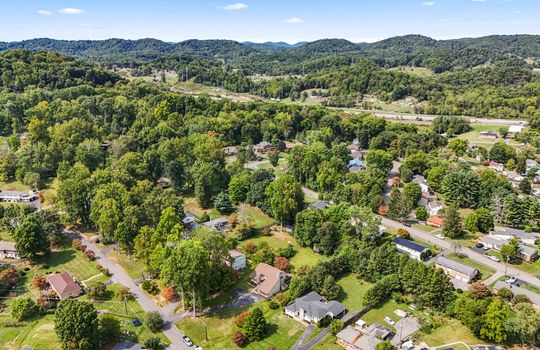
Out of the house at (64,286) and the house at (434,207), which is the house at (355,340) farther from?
the house at (434,207)

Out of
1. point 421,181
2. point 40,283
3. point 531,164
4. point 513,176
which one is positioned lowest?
point 40,283

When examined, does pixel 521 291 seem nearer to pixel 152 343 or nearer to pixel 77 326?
pixel 152 343

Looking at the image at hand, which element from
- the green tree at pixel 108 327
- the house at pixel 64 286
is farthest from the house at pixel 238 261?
the house at pixel 64 286

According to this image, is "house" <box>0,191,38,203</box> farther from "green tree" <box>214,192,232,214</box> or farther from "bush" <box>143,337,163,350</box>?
"bush" <box>143,337,163,350</box>

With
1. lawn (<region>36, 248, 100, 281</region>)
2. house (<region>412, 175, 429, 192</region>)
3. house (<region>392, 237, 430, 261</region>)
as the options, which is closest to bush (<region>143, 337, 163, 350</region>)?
lawn (<region>36, 248, 100, 281</region>)

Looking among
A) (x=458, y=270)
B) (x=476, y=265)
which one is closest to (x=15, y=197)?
(x=458, y=270)

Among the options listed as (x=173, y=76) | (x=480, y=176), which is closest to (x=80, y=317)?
(x=480, y=176)
